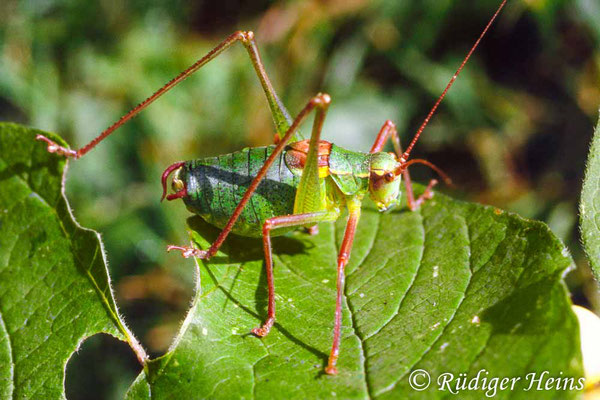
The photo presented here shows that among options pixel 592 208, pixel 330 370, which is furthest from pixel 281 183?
pixel 592 208

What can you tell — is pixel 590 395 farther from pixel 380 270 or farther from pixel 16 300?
pixel 16 300

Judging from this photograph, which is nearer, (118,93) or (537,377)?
(537,377)

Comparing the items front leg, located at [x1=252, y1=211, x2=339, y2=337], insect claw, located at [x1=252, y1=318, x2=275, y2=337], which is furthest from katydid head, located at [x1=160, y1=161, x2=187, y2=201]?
insect claw, located at [x1=252, y1=318, x2=275, y2=337]

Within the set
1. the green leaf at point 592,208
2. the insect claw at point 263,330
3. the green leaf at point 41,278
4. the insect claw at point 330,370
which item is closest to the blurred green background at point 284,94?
the green leaf at point 41,278

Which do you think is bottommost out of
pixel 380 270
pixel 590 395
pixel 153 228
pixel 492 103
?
pixel 153 228

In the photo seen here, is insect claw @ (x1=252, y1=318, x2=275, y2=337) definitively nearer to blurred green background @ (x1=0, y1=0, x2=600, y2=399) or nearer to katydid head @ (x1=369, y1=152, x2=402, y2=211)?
katydid head @ (x1=369, y1=152, x2=402, y2=211)

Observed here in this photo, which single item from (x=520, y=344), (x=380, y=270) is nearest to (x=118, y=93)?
(x=380, y=270)
